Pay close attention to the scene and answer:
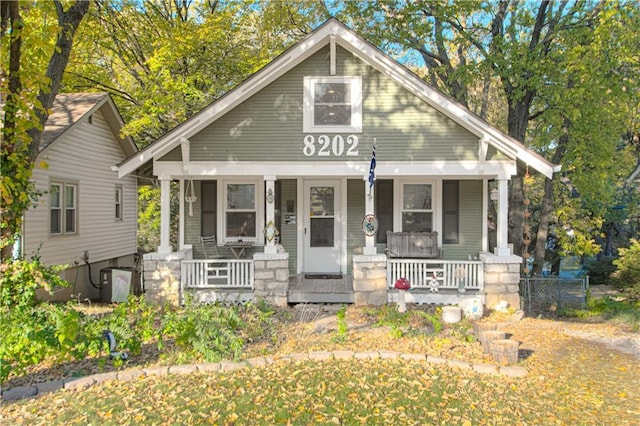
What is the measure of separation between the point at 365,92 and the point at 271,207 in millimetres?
3234

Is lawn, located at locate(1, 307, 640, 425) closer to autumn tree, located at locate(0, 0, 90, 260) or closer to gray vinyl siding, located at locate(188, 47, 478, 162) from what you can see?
autumn tree, located at locate(0, 0, 90, 260)

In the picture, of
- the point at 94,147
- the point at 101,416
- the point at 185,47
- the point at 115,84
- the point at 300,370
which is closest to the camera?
the point at 101,416

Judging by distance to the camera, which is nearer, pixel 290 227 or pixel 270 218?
pixel 270 218

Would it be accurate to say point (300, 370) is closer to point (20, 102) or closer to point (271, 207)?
point (271, 207)

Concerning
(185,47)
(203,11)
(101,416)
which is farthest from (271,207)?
(203,11)

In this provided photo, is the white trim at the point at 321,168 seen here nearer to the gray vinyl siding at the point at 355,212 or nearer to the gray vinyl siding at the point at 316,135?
the gray vinyl siding at the point at 316,135

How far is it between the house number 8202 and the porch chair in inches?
134

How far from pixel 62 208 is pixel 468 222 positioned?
10.5 m

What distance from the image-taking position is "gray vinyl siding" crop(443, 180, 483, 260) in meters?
10.7

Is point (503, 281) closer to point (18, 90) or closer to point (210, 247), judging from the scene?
point (210, 247)

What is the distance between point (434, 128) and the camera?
931 centimetres

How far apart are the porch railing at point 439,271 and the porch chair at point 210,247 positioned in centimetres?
433

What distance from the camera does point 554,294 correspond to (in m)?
11.6

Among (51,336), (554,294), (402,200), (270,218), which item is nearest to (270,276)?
(270,218)
